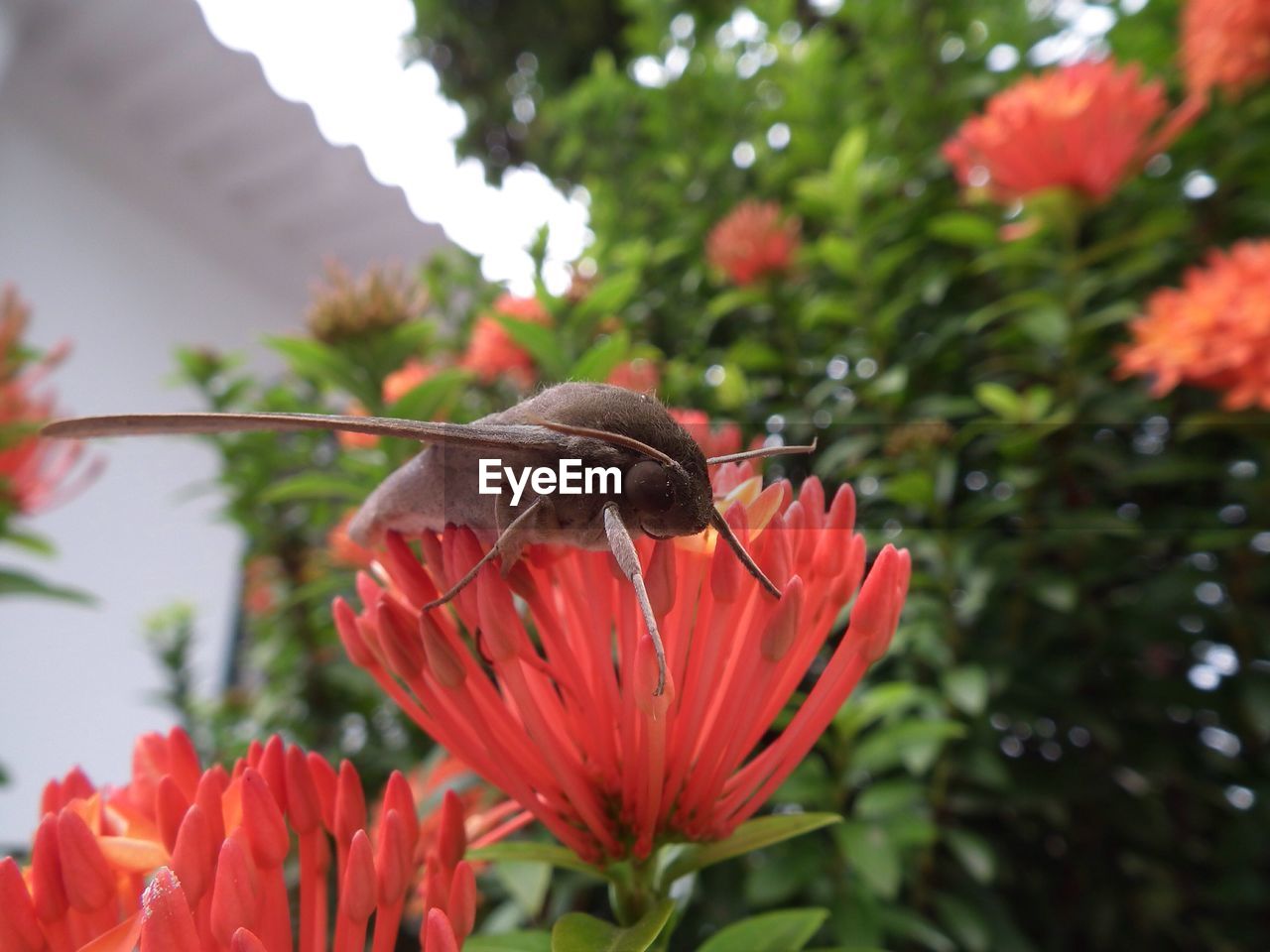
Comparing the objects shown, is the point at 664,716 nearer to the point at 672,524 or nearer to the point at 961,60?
the point at 672,524

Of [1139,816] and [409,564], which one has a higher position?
[409,564]

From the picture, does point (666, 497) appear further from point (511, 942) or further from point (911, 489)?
point (911, 489)

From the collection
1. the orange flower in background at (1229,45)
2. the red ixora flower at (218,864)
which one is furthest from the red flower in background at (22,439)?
the orange flower in background at (1229,45)

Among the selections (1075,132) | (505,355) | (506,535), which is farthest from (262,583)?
(1075,132)

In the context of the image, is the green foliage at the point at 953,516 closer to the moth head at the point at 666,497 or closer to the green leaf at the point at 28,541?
the moth head at the point at 666,497

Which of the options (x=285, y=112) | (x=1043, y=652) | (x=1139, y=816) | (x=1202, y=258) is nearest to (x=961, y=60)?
(x=1202, y=258)
